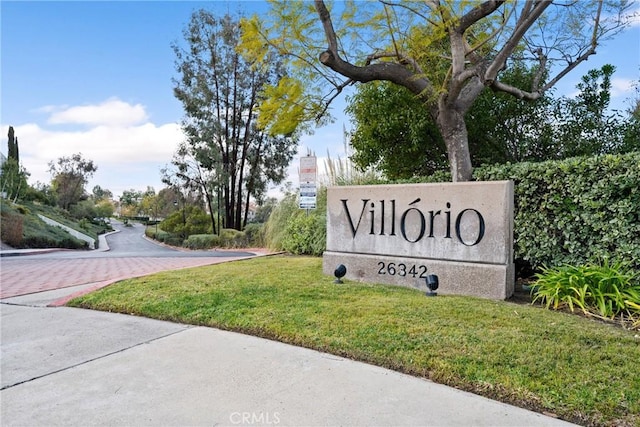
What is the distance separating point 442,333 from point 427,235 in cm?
214

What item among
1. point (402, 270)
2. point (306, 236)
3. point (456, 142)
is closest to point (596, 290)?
point (402, 270)

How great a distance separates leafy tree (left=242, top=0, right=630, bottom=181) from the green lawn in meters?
3.16

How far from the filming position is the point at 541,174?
201 inches

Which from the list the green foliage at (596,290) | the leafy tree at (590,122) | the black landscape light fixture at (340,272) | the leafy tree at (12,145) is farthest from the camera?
the leafy tree at (12,145)

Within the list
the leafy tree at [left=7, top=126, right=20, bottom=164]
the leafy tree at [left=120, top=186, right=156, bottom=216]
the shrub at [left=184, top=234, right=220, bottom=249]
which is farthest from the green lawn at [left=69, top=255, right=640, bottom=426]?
the leafy tree at [left=120, top=186, right=156, bottom=216]

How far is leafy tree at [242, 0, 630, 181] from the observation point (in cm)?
632

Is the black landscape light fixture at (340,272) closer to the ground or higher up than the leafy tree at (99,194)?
closer to the ground

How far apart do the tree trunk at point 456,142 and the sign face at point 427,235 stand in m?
1.51

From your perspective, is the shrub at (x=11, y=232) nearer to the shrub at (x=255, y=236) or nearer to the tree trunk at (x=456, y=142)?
the shrub at (x=255, y=236)


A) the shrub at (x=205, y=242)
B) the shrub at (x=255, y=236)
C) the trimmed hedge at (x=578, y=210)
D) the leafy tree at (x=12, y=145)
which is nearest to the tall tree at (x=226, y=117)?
the shrub at (x=205, y=242)

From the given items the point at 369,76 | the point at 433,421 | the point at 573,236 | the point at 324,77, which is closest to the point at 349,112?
the point at 324,77

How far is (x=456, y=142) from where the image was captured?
259 inches

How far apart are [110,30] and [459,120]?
25.0 feet

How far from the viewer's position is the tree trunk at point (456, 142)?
21.2 feet
